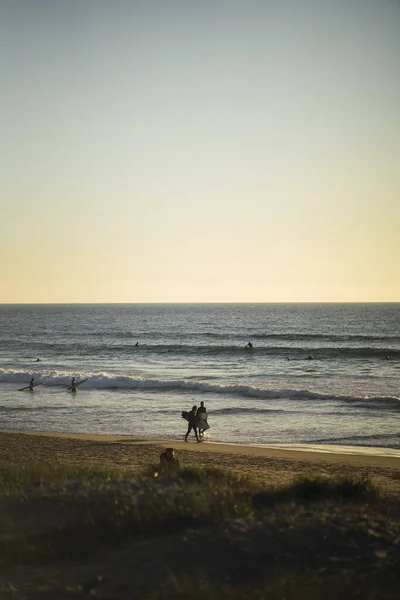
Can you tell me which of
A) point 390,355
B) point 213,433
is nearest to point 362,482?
point 213,433

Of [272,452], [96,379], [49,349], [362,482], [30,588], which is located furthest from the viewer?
[49,349]

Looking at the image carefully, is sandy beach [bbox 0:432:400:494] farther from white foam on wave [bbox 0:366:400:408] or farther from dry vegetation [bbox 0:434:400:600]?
white foam on wave [bbox 0:366:400:408]

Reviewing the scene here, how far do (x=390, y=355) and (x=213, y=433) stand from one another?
125 ft

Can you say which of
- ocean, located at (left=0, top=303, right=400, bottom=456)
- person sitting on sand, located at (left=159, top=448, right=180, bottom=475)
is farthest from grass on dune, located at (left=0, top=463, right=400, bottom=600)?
ocean, located at (left=0, top=303, right=400, bottom=456)

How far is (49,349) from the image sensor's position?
7106cm

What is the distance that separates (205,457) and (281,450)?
9.05 ft

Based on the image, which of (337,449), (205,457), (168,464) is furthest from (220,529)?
(337,449)

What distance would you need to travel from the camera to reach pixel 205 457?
61.5 ft

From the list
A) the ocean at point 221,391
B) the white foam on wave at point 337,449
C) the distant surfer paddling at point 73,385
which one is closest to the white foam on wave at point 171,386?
the ocean at point 221,391

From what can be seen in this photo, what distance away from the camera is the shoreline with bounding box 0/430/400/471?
728 inches

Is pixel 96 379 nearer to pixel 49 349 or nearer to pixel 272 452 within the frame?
pixel 272 452

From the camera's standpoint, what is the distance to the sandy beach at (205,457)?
1642cm

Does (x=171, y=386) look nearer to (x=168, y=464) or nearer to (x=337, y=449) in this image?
(x=337, y=449)

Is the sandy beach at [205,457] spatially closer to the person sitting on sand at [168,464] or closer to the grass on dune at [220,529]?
the person sitting on sand at [168,464]
